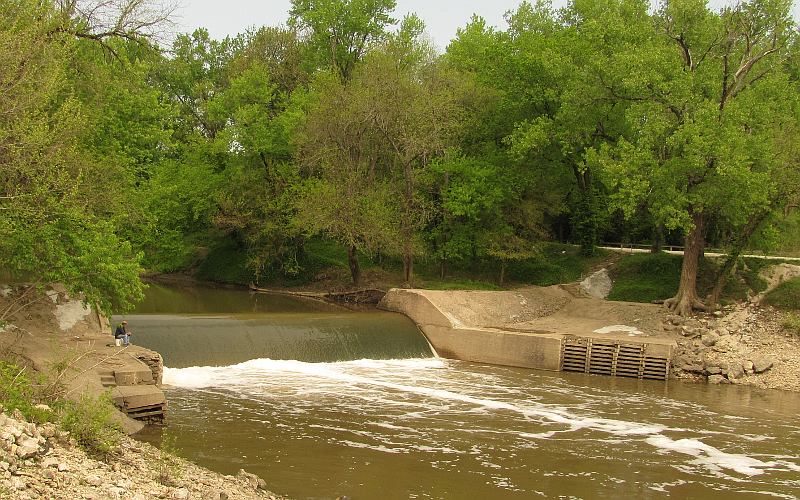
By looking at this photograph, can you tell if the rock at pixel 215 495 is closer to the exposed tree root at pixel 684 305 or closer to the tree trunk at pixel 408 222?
the exposed tree root at pixel 684 305

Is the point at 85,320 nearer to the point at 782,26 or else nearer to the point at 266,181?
the point at 266,181

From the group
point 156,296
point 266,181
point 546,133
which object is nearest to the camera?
point 546,133

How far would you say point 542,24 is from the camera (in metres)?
43.9

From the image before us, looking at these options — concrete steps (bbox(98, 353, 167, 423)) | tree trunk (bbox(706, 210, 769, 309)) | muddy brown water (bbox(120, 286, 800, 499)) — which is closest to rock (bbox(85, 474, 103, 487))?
muddy brown water (bbox(120, 286, 800, 499))

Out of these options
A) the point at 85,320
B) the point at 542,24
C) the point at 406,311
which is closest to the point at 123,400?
the point at 85,320

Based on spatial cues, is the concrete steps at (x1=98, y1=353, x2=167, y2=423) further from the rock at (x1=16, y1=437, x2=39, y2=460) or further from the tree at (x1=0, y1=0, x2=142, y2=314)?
the rock at (x1=16, y1=437, x2=39, y2=460)

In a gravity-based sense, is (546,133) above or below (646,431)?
above

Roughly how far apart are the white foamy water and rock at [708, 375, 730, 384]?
4062 millimetres

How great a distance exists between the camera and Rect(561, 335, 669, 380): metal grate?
2523cm

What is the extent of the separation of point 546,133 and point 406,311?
1174 centimetres

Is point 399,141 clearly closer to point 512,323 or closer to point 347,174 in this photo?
point 347,174

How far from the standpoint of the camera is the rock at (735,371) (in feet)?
80.7

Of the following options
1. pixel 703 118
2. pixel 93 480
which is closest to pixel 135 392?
pixel 93 480

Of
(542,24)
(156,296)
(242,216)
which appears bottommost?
(156,296)
